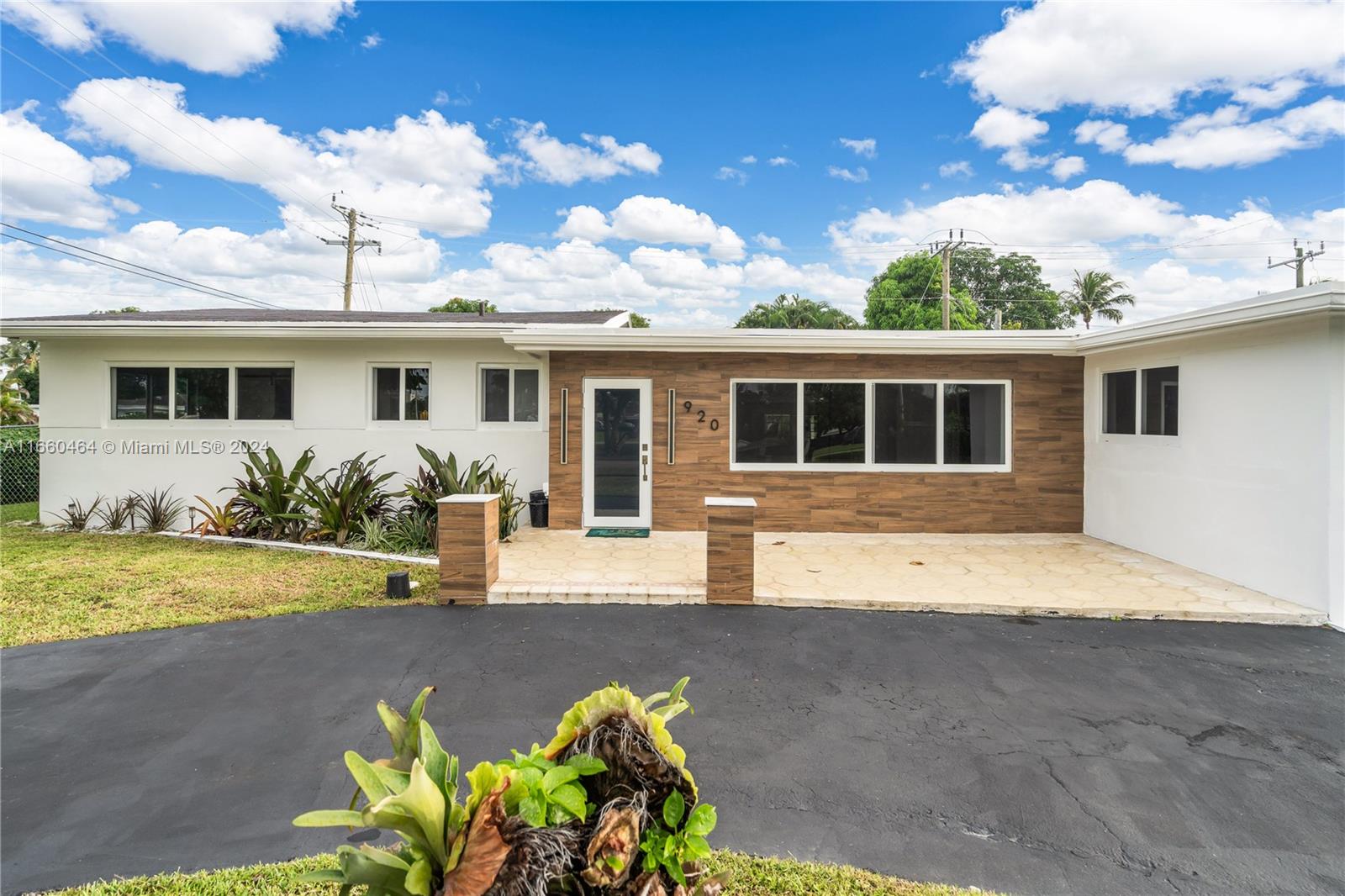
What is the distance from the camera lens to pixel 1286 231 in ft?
84.9

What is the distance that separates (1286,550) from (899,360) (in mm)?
4717

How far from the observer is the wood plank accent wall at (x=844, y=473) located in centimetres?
919

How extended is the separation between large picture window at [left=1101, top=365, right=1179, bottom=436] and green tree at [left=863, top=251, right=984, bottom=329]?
27.9 metres

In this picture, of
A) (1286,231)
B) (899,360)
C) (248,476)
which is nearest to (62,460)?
(248,476)

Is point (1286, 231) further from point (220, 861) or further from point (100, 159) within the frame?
point (100, 159)

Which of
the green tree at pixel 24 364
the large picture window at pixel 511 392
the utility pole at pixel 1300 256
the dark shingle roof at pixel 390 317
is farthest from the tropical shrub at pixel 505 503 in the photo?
the utility pole at pixel 1300 256

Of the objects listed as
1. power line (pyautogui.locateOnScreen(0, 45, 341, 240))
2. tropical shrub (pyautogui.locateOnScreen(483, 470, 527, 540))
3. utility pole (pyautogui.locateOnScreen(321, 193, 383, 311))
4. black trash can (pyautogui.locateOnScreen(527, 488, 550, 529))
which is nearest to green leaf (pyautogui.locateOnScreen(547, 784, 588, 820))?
tropical shrub (pyautogui.locateOnScreen(483, 470, 527, 540))

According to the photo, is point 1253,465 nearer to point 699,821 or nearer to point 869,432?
point 869,432

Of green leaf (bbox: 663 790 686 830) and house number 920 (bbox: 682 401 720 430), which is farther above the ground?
house number 920 (bbox: 682 401 720 430)

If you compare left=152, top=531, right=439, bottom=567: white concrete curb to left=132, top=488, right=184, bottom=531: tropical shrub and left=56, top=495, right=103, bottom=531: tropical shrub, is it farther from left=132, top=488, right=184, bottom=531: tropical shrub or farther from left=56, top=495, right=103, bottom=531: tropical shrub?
left=56, top=495, right=103, bottom=531: tropical shrub

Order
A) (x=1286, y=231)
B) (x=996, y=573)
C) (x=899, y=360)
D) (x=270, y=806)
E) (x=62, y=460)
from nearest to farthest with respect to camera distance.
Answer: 1. (x=270, y=806)
2. (x=996, y=573)
3. (x=899, y=360)
4. (x=62, y=460)
5. (x=1286, y=231)

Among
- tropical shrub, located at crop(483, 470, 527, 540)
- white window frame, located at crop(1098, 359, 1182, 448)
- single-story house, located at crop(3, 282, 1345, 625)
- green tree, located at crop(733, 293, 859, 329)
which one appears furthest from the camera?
green tree, located at crop(733, 293, 859, 329)

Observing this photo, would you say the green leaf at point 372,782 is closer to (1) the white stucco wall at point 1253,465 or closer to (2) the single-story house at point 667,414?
(1) the white stucco wall at point 1253,465

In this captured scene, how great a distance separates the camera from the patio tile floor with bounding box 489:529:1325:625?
5930 mm
